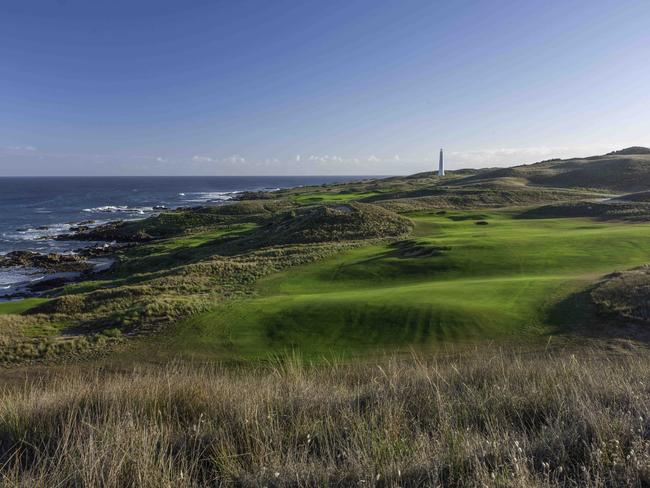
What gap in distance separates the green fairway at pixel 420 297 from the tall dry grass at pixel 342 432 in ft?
31.2

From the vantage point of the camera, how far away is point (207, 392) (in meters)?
6.51

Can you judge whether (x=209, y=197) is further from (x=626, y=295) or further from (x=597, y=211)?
(x=626, y=295)

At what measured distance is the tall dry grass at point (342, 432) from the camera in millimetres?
4199

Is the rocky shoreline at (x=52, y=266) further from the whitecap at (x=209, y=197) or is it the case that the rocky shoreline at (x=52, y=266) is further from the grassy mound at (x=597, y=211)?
the whitecap at (x=209, y=197)

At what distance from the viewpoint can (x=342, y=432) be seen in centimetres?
525

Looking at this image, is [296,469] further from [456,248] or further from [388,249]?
[388,249]

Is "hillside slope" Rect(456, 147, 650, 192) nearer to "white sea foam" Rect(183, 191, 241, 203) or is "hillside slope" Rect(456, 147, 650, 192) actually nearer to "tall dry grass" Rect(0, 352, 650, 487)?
"white sea foam" Rect(183, 191, 241, 203)

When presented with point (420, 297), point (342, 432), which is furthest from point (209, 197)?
point (342, 432)

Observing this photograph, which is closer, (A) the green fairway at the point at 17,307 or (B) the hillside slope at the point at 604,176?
(A) the green fairway at the point at 17,307

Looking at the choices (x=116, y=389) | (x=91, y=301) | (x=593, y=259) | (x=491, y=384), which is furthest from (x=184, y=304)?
(x=593, y=259)

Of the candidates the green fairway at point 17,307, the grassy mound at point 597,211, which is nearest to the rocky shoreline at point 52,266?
the green fairway at point 17,307

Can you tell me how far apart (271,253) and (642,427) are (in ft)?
115

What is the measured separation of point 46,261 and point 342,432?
184ft

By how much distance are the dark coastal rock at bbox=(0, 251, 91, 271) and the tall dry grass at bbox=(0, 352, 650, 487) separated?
1879 inches
